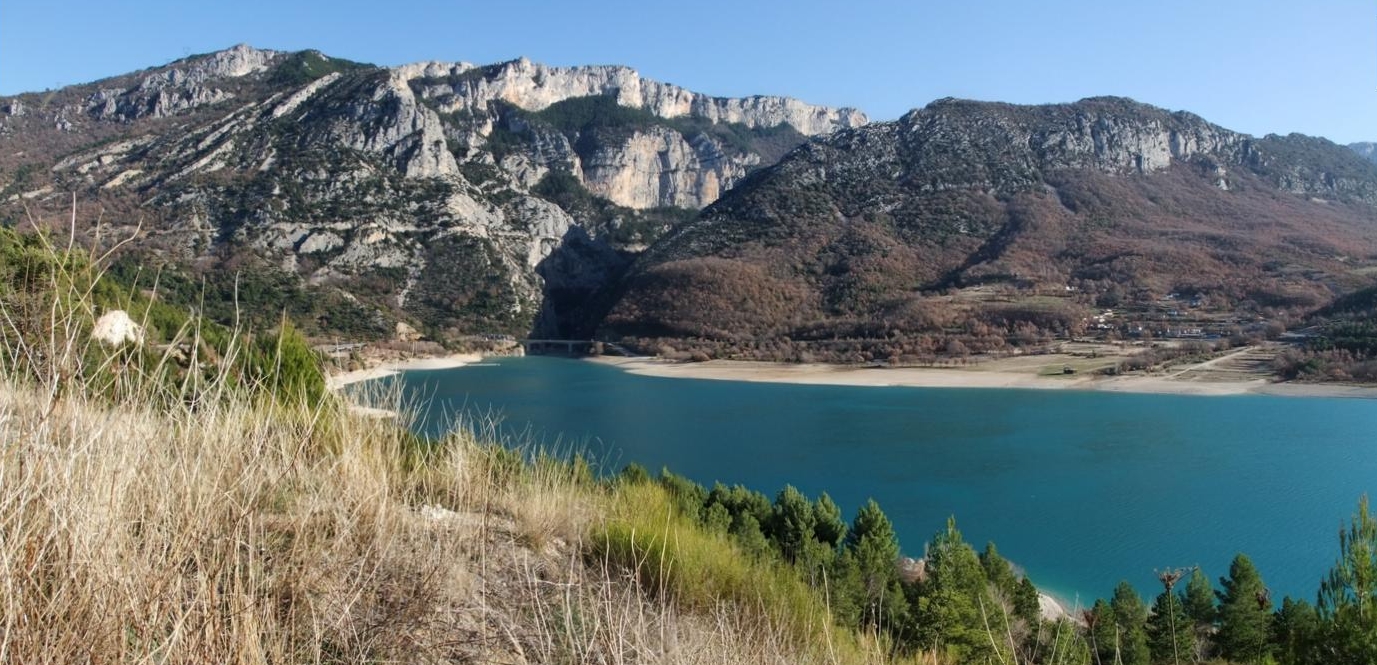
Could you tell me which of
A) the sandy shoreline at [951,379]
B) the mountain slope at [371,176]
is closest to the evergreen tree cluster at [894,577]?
the sandy shoreline at [951,379]

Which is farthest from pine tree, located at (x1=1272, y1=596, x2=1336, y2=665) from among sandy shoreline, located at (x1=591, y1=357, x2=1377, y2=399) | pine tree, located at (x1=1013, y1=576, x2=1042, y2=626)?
sandy shoreline, located at (x1=591, y1=357, x2=1377, y2=399)

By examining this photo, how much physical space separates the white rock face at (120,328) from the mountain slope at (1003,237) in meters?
48.9

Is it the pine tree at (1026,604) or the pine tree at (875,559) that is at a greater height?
the pine tree at (875,559)

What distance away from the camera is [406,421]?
3.54 metres

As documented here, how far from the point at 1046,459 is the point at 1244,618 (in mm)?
14046

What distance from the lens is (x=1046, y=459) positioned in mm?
23828

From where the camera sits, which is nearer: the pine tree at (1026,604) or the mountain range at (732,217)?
the pine tree at (1026,604)

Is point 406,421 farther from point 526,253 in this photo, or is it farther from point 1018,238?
point 526,253

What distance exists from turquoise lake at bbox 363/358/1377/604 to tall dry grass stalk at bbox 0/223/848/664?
16.7 ft

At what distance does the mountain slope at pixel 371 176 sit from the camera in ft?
197

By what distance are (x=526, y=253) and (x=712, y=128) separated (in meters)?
58.0

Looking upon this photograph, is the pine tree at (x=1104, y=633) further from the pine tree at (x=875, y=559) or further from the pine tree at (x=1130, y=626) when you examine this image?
the pine tree at (x=875, y=559)

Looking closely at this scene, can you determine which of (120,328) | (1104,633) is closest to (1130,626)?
(1104,633)

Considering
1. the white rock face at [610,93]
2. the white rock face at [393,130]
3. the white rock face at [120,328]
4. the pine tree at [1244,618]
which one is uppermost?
the white rock face at [610,93]
